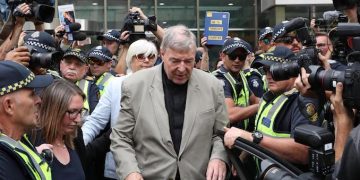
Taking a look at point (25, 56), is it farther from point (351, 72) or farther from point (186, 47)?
point (351, 72)

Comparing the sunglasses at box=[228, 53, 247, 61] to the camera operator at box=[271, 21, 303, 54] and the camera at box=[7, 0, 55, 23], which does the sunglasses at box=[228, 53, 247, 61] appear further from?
the camera at box=[7, 0, 55, 23]

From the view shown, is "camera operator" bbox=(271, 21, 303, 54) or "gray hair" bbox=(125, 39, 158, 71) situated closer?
"gray hair" bbox=(125, 39, 158, 71)

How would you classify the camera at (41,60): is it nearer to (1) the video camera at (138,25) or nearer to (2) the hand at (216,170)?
(2) the hand at (216,170)

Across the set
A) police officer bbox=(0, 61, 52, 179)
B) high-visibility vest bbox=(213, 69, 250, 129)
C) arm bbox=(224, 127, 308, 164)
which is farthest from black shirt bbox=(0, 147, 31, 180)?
high-visibility vest bbox=(213, 69, 250, 129)

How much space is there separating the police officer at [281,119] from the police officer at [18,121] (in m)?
1.29

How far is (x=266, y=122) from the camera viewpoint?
3.85 m

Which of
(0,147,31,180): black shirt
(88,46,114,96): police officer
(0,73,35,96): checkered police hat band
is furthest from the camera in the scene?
(88,46,114,96): police officer

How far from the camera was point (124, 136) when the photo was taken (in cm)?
354

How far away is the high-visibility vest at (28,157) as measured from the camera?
2377 millimetres

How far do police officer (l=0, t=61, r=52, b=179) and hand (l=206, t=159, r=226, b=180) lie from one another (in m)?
1.16

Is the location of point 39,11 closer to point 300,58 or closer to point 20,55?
point 20,55

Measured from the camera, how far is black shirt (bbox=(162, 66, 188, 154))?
11.5 ft

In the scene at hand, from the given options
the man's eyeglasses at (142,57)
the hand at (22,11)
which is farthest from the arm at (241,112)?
the hand at (22,11)

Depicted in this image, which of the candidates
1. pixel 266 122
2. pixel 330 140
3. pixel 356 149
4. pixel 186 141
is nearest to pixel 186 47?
pixel 186 141
